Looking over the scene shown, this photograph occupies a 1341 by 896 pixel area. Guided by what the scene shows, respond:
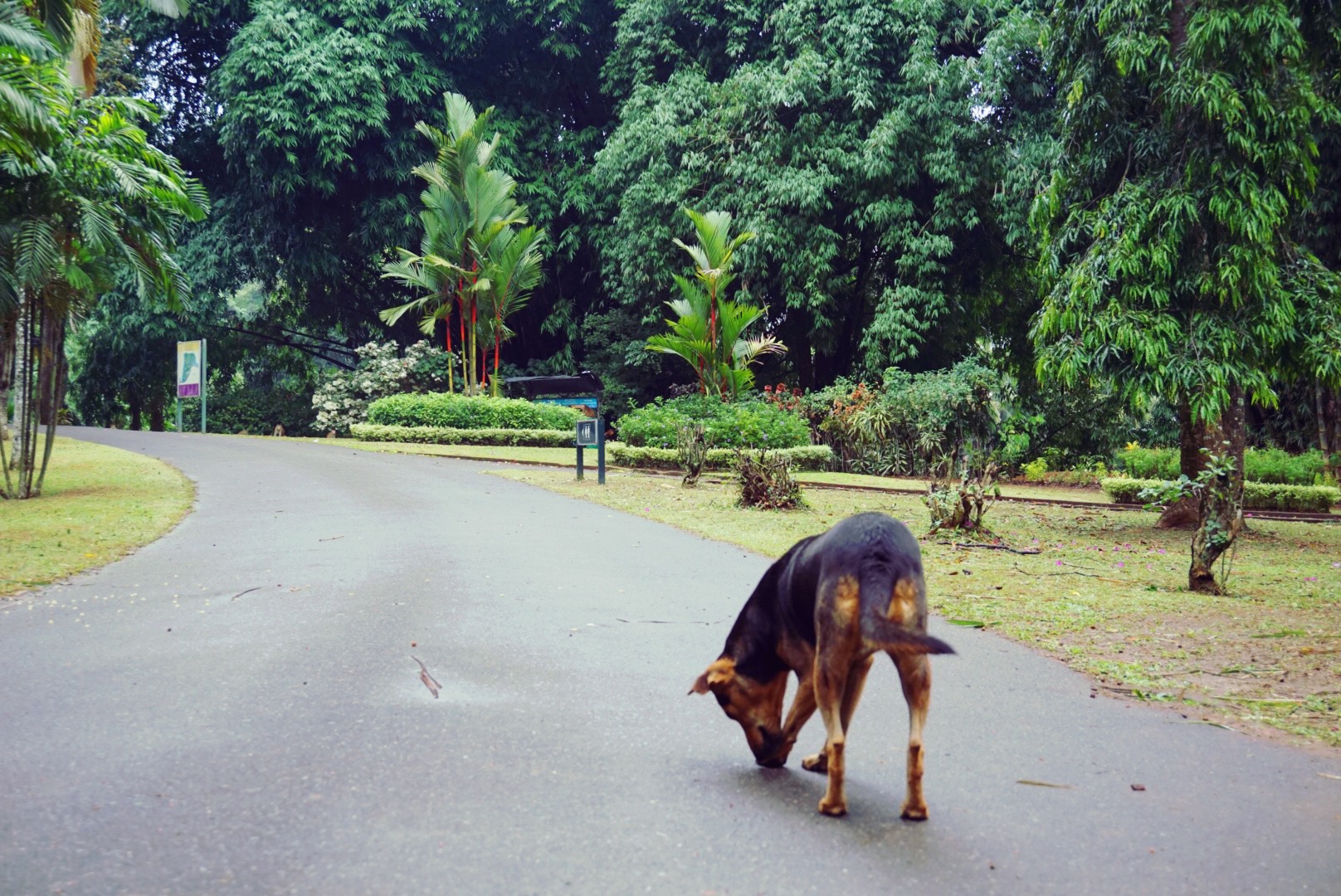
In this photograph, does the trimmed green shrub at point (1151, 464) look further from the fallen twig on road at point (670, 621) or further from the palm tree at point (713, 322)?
the fallen twig on road at point (670, 621)

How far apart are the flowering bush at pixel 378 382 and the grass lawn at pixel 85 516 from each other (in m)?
10.1

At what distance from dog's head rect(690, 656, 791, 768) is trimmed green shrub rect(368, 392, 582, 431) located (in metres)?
19.9

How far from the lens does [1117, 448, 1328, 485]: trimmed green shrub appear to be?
647 inches

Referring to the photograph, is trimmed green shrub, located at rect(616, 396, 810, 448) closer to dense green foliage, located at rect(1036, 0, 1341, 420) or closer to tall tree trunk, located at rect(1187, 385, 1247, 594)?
dense green foliage, located at rect(1036, 0, 1341, 420)

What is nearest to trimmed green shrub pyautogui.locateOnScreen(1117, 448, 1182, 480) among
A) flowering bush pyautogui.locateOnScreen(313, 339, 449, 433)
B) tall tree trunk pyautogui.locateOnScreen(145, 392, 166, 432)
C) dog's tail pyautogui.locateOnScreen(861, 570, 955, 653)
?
dog's tail pyautogui.locateOnScreen(861, 570, 955, 653)

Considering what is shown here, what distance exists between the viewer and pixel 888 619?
3537 mm

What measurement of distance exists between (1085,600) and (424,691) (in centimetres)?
516

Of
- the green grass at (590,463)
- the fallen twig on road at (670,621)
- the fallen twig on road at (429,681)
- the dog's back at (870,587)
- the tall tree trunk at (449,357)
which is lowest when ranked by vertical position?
the fallen twig on road at (429,681)

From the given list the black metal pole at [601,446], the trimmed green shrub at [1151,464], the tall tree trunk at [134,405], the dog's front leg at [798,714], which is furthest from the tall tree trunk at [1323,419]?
the tall tree trunk at [134,405]

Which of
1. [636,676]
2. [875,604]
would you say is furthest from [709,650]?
[875,604]

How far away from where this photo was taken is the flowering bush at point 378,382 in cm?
2941

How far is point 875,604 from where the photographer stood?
3566 millimetres

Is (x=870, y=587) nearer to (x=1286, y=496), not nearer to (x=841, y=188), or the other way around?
(x=1286, y=496)

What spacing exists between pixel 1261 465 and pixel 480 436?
49.4 ft
